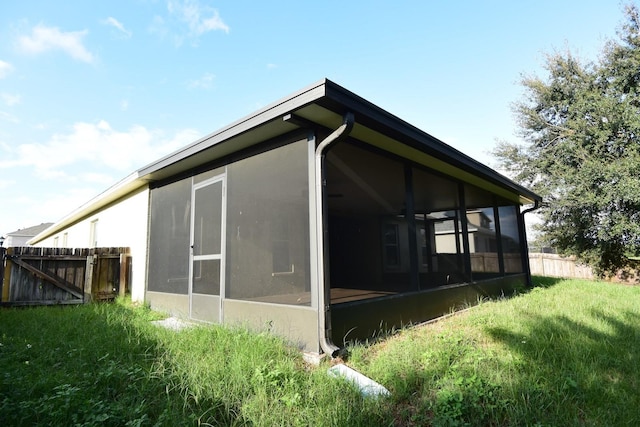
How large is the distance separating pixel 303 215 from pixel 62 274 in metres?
5.50

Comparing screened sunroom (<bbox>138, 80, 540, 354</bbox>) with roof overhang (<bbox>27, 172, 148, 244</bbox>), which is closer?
screened sunroom (<bbox>138, 80, 540, 354</bbox>)

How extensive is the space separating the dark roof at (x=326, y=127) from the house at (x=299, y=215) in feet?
0.06

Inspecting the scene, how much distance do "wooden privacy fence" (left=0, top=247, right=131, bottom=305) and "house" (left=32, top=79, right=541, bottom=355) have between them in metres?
0.44

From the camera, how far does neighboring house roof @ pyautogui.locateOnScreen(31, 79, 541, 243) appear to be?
293cm

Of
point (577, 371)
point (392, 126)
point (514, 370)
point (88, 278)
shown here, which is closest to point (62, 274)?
point (88, 278)

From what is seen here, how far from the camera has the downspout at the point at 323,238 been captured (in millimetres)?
2930

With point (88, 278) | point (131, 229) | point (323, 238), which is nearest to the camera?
point (323, 238)

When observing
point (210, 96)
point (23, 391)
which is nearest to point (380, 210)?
point (210, 96)

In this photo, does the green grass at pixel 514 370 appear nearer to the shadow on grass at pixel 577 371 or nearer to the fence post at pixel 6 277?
the shadow on grass at pixel 577 371

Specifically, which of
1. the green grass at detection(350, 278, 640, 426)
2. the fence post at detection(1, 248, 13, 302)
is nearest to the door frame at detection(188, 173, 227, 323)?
the green grass at detection(350, 278, 640, 426)

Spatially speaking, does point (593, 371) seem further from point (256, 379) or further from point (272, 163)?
point (272, 163)

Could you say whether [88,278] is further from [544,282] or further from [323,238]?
[544,282]

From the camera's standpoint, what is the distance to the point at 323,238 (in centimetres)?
306

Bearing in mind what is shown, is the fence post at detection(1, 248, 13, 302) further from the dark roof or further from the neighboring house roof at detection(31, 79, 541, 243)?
the dark roof
